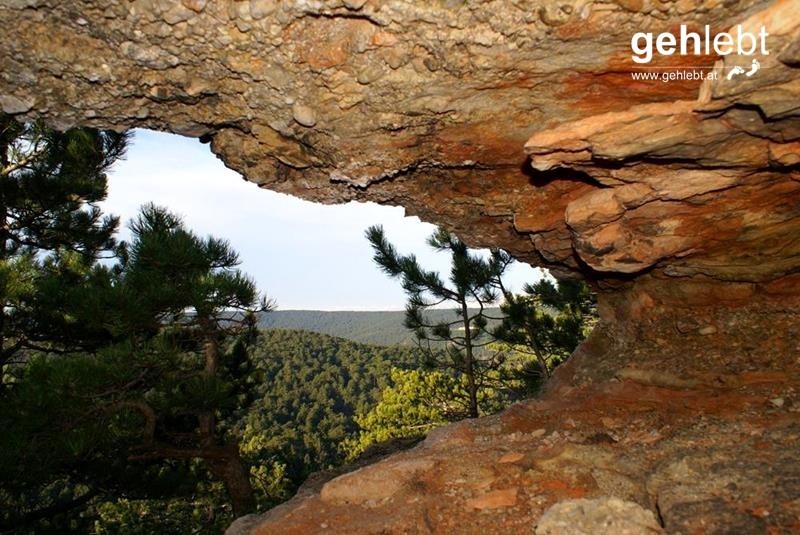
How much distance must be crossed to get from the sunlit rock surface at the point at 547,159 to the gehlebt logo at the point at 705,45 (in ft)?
0.17

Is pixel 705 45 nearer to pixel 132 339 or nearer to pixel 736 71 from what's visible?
pixel 736 71

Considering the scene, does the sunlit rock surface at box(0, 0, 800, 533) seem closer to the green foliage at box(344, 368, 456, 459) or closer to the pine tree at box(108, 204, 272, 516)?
the pine tree at box(108, 204, 272, 516)

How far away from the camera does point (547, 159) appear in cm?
398

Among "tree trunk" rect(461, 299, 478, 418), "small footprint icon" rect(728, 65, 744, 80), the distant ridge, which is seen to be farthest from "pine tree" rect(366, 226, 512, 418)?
the distant ridge

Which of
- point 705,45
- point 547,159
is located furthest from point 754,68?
point 547,159

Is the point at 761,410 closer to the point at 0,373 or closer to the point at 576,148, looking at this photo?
the point at 576,148

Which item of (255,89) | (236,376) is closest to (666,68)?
(255,89)

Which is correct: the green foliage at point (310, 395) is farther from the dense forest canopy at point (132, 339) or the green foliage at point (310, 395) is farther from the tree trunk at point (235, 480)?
the tree trunk at point (235, 480)

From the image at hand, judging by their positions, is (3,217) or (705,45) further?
(3,217)

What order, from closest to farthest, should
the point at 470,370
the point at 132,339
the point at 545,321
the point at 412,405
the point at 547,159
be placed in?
the point at 547,159, the point at 132,339, the point at 470,370, the point at 545,321, the point at 412,405

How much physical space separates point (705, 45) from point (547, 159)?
134 centimetres

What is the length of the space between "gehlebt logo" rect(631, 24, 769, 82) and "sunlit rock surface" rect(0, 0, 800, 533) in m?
0.05

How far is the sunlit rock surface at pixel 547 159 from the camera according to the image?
3041 mm

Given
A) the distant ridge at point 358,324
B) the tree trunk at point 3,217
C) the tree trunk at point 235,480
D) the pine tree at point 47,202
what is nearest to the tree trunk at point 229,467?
the tree trunk at point 235,480
